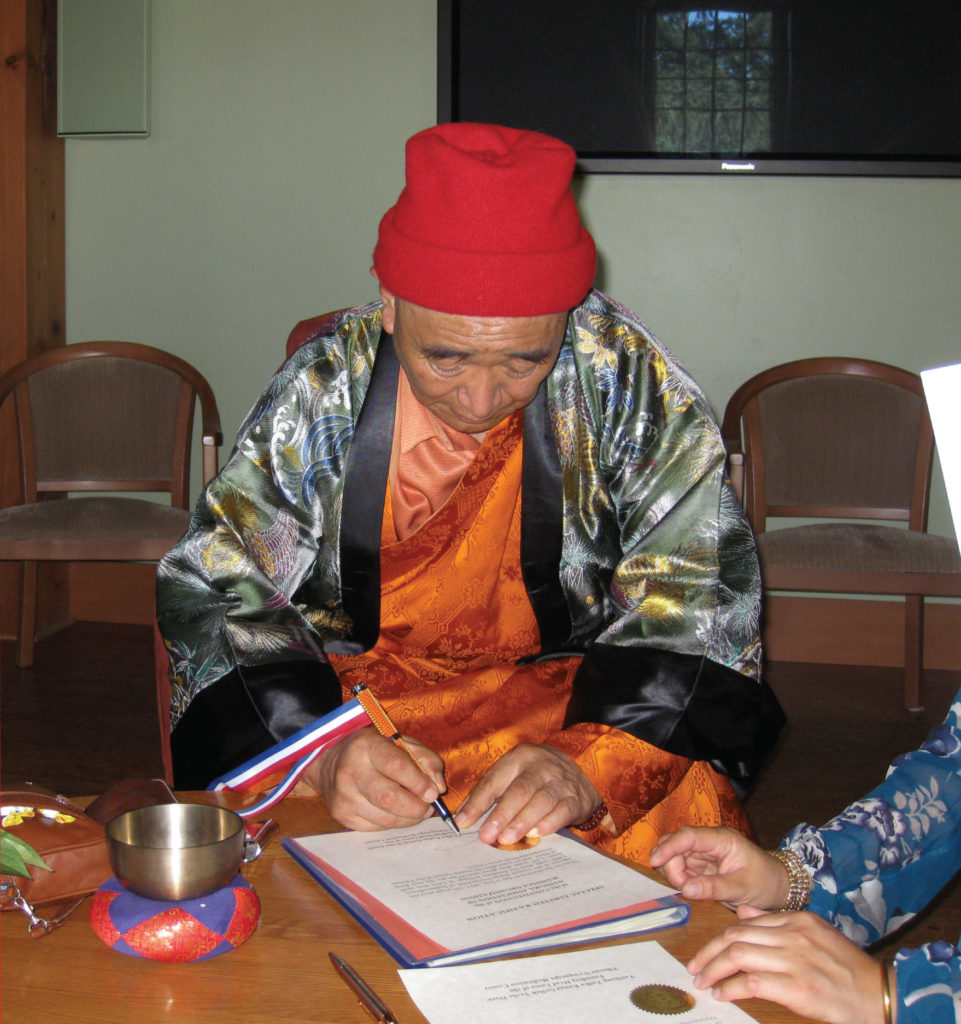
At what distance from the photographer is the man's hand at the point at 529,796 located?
1110 millimetres

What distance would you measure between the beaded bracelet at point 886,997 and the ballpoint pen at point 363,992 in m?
0.35

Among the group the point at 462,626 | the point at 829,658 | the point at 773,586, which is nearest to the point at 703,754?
the point at 462,626

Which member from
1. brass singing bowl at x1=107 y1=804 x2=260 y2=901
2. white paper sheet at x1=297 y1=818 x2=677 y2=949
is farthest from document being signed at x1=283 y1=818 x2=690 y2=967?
brass singing bowl at x1=107 y1=804 x2=260 y2=901

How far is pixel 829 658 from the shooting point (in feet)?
12.3

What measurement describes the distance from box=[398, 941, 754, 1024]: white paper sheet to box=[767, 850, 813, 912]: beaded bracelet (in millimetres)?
234

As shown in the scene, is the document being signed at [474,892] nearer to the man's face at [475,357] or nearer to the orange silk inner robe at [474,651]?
the orange silk inner robe at [474,651]

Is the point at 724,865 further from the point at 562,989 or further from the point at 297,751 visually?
the point at 297,751

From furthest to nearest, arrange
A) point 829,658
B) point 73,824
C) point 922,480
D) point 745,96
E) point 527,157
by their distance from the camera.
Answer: point 829,658
point 745,96
point 922,480
point 527,157
point 73,824

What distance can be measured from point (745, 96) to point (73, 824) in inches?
123

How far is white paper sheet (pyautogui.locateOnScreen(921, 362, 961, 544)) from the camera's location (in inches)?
31.6

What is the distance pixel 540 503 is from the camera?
1.53 metres

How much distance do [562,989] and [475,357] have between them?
77cm

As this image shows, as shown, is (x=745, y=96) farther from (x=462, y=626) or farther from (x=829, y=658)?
(x=462, y=626)

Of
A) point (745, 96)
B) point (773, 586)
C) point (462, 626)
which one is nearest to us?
point (462, 626)
